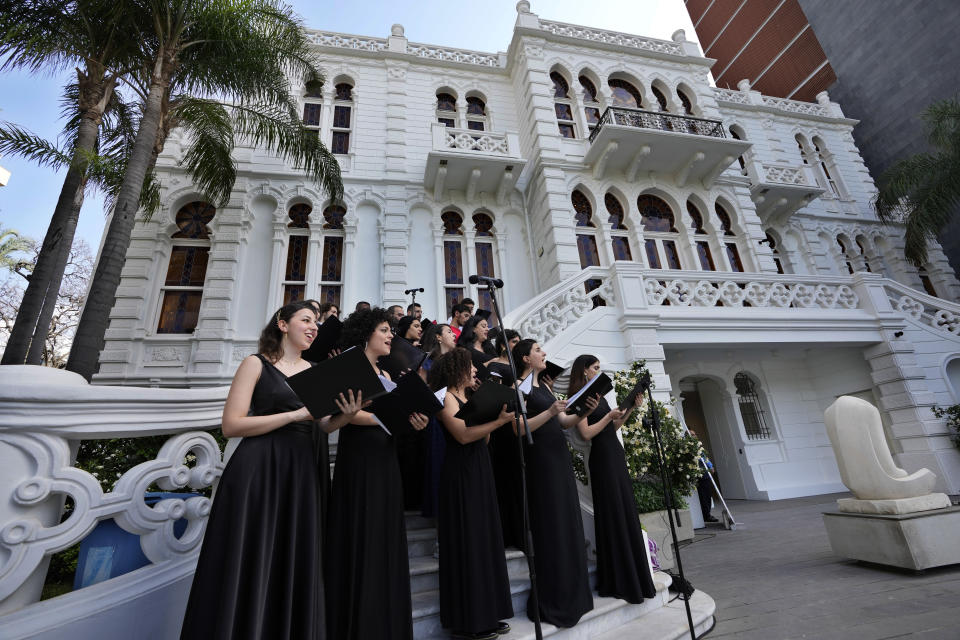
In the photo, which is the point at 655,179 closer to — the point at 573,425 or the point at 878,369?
the point at 878,369

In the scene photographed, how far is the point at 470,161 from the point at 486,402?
10.1 meters

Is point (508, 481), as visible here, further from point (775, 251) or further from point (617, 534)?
point (775, 251)

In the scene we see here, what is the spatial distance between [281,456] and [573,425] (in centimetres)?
238

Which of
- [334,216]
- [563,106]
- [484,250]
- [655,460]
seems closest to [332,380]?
[655,460]

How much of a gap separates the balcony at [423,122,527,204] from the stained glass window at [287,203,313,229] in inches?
133

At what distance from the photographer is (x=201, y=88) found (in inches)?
333

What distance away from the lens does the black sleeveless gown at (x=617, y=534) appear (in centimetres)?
329

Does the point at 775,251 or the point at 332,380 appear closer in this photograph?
the point at 332,380

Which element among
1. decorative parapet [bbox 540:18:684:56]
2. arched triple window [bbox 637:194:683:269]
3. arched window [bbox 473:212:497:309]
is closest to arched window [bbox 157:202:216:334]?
arched window [bbox 473:212:497:309]

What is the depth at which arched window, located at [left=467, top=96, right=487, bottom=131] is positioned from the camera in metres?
13.7

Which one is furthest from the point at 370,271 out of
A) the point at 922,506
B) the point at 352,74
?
the point at 922,506

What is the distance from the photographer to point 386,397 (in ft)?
7.59

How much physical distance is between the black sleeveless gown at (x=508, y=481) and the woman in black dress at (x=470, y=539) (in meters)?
0.56

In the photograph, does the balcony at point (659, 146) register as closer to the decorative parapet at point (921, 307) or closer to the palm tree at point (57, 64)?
the decorative parapet at point (921, 307)
